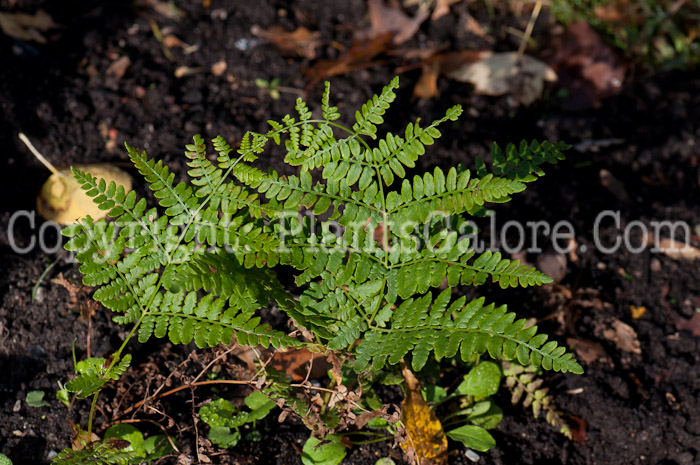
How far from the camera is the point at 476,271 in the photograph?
2.27 metres

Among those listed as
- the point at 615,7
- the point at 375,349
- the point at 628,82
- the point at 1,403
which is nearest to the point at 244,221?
the point at 375,349

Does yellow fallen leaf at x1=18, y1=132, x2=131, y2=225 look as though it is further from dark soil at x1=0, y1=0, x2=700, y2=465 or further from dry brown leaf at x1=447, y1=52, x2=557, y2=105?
Answer: dry brown leaf at x1=447, y1=52, x2=557, y2=105

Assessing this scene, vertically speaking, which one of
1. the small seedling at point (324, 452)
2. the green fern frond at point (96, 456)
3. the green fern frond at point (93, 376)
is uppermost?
the green fern frond at point (93, 376)

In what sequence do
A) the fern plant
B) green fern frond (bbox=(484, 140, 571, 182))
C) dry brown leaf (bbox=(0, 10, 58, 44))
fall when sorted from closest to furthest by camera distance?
the fern plant < green fern frond (bbox=(484, 140, 571, 182)) < dry brown leaf (bbox=(0, 10, 58, 44))

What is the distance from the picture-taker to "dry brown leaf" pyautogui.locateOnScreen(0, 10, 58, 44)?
12.5 feet

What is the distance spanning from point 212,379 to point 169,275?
81 cm

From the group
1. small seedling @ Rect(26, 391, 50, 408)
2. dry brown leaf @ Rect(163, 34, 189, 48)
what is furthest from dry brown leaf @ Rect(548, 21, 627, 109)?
small seedling @ Rect(26, 391, 50, 408)

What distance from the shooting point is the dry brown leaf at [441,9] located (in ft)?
14.7

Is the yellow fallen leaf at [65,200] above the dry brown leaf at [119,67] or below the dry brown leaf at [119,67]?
below

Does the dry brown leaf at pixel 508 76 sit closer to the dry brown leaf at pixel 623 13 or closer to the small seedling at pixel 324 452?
the dry brown leaf at pixel 623 13

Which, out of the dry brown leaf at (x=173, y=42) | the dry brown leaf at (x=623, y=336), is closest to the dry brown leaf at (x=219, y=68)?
the dry brown leaf at (x=173, y=42)

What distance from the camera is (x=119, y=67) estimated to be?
390 centimetres

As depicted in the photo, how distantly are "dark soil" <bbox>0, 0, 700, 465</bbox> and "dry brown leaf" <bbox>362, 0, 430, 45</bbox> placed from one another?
11 centimetres

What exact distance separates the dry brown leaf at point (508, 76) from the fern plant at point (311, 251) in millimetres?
1873
